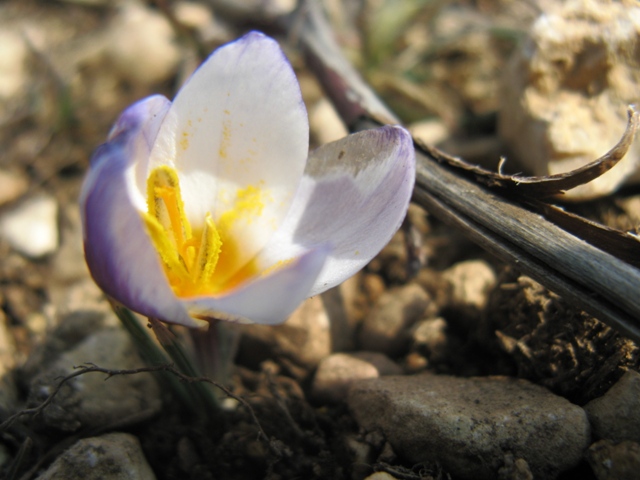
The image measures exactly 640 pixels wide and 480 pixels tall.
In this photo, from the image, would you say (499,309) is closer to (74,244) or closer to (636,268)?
(636,268)

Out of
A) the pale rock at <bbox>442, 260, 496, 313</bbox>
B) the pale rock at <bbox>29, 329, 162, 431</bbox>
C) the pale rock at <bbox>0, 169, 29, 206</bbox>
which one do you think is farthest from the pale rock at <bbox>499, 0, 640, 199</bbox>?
the pale rock at <bbox>0, 169, 29, 206</bbox>

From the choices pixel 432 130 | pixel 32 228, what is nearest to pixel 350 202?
pixel 432 130

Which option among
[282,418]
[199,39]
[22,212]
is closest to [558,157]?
[282,418]

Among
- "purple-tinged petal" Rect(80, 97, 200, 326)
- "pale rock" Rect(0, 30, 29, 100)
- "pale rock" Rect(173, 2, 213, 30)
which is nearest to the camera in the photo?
"purple-tinged petal" Rect(80, 97, 200, 326)

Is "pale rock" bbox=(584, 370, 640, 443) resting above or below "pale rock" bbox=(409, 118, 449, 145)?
below

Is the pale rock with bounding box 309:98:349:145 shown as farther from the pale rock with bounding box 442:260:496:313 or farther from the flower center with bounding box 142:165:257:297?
the flower center with bounding box 142:165:257:297

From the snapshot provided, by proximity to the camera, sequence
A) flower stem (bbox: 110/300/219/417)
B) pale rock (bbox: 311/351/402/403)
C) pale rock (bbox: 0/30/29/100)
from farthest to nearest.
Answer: pale rock (bbox: 0/30/29/100)
pale rock (bbox: 311/351/402/403)
flower stem (bbox: 110/300/219/417)

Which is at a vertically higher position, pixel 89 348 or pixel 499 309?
pixel 499 309
